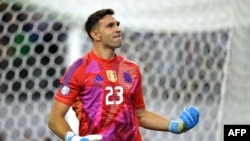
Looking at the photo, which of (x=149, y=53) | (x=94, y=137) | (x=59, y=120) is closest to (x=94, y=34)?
(x=59, y=120)

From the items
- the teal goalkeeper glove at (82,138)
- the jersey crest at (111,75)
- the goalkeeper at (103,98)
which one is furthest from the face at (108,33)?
the teal goalkeeper glove at (82,138)

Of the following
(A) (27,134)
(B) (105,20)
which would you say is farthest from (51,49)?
(B) (105,20)

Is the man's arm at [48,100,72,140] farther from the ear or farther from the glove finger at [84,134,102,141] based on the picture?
the ear

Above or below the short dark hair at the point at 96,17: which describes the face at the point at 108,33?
below

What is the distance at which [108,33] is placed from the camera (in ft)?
8.91

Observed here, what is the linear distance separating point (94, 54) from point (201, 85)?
173cm

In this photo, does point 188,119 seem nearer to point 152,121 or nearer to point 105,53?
point 152,121

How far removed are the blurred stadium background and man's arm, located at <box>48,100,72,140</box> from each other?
1.17 m

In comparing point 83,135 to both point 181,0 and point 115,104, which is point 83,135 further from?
point 181,0

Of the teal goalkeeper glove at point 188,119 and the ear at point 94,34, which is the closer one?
the teal goalkeeper glove at point 188,119

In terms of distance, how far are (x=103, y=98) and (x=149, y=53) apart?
1571 millimetres

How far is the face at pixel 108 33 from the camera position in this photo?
8.88 ft

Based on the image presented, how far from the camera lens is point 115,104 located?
265 cm

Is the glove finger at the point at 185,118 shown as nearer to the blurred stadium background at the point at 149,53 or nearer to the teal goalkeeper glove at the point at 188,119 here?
the teal goalkeeper glove at the point at 188,119
